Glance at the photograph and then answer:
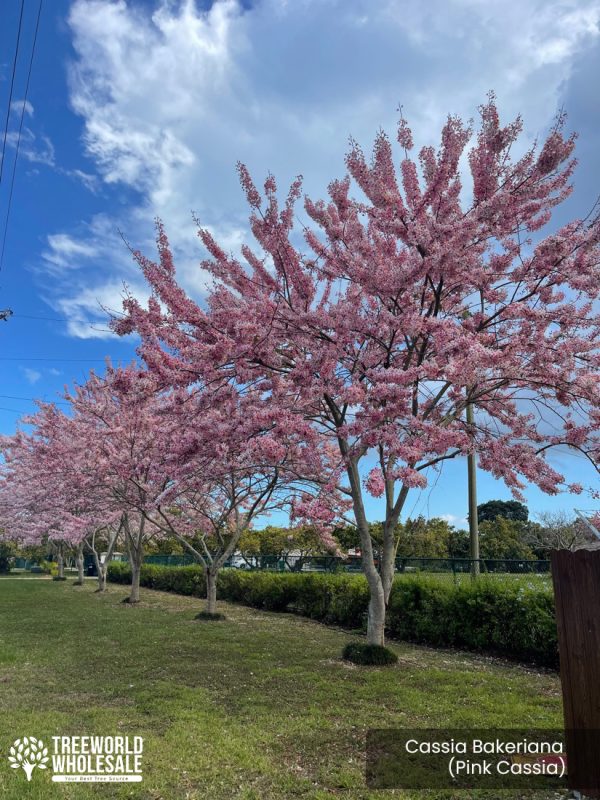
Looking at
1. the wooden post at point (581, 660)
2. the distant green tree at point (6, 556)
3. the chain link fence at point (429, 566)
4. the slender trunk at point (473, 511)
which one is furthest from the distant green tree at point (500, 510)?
the wooden post at point (581, 660)

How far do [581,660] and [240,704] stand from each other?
372 centimetres

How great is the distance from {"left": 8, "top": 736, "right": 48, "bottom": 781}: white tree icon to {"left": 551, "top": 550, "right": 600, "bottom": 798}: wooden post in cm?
391

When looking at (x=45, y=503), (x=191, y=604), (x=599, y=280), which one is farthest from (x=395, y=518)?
(x=45, y=503)

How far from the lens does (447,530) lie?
35000mm

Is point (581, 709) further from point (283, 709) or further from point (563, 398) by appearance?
point (563, 398)

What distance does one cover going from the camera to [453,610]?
9930mm

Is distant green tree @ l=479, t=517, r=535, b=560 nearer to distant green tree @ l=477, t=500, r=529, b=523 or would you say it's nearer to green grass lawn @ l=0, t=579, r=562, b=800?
distant green tree @ l=477, t=500, r=529, b=523

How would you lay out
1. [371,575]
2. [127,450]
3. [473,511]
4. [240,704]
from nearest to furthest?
[240,704], [371,575], [473,511], [127,450]

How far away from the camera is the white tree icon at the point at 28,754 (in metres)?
4.17

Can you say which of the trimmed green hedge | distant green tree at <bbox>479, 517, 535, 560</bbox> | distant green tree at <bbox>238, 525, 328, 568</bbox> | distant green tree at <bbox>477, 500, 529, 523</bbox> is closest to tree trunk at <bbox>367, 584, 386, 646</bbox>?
the trimmed green hedge

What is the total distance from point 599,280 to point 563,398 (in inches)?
69.6

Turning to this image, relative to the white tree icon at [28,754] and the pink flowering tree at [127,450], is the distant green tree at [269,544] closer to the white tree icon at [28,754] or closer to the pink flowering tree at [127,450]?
the pink flowering tree at [127,450]

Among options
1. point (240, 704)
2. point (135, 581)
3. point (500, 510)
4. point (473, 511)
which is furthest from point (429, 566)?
point (500, 510)

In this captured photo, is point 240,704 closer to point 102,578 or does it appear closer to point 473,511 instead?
point 473,511
